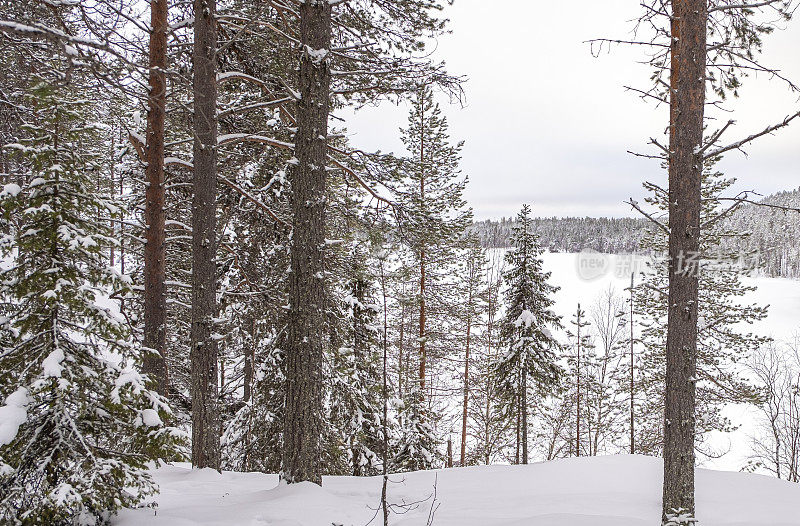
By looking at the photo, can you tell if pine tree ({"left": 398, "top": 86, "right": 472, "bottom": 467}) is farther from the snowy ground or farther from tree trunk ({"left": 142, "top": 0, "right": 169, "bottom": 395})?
tree trunk ({"left": 142, "top": 0, "right": 169, "bottom": 395})

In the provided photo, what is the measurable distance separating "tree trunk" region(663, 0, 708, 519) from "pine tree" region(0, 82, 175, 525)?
17.1 ft

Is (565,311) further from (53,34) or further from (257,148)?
(53,34)

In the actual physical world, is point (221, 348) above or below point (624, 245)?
below

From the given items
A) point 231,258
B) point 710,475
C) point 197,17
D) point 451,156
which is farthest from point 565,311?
point 197,17

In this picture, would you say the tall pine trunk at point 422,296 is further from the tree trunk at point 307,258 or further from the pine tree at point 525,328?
the tree trunk at point 307,258

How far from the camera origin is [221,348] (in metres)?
12.4

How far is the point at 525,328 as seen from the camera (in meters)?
13.0

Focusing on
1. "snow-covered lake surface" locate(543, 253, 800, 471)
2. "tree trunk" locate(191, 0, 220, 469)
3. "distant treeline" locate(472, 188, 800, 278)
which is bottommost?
"snow-covered lake surface" locate(543, 253, 800, 471)

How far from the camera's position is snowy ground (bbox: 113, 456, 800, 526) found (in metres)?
4.80

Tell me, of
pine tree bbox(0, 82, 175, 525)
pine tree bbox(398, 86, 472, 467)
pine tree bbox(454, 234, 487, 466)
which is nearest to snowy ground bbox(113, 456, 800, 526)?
pine tree bbox(0, 82, 175, 525)

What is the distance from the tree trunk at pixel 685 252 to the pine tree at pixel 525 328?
25.9 feet

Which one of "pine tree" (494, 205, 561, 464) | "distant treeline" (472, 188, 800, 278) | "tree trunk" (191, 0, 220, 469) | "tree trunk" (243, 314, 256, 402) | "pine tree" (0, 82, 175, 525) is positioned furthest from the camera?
"distant treeline" (472, 188, 800, 278)

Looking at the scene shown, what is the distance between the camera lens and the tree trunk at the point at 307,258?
18.0ft

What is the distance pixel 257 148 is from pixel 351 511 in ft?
20.0
